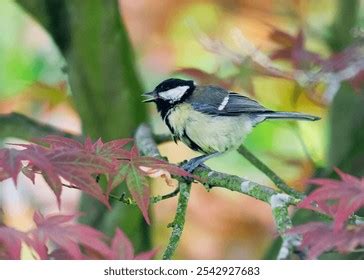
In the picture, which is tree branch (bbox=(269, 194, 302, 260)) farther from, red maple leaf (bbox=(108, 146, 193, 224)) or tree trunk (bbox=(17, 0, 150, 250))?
tree trunk (bbox=(17, 0, 150, 250))

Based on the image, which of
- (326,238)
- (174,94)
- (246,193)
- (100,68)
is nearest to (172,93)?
(174,94)

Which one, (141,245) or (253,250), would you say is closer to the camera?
(141,245)

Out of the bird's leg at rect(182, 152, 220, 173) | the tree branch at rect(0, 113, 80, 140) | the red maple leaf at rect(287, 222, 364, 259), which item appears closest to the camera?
the red maple leaf at rect(287, 222, 364, 259)

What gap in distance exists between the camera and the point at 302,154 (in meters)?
1.30

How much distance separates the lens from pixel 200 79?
0.92m

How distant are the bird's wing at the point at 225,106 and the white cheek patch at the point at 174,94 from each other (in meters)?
0.02

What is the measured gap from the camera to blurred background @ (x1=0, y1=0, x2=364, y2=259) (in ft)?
3.03

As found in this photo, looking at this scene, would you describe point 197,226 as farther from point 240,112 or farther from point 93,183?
point 93,183

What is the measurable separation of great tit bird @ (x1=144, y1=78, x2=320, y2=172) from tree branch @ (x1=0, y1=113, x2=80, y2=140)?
122 millimetres

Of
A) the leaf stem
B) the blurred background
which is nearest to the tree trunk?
Answer: the blurred background

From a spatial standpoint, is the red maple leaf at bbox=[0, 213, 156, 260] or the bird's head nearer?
the red maple leaf at bbox=[0, 213, 156, 260]

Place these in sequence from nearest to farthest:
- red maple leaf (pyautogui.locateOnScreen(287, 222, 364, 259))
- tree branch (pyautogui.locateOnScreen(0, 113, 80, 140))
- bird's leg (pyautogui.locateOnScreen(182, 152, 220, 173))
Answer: red maple leaf (pyautogui.locateOnScreen(287, 222, 364, 259)) < bird's leg (pyautogui.locateOnScreen(182, 152, 220, 173)) < tree branch (pyautogui.locateOnScreen(0, 113, 80, 140))
